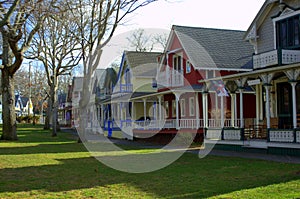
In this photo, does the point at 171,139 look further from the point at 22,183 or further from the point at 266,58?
the point at 22,183

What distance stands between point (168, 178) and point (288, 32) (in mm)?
11605

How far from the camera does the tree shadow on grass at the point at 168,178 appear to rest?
9688 millimetres

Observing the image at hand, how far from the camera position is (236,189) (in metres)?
9.26

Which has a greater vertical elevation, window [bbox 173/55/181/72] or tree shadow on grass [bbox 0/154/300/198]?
window [bbox 173/55/181/72]

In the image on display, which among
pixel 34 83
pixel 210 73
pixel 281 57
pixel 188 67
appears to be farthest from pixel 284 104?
pixel 34 83

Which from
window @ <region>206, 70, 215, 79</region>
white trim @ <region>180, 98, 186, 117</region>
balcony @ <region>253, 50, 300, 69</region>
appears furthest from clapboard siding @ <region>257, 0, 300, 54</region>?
white trim @ <region>180, 98, 186, 117</region>

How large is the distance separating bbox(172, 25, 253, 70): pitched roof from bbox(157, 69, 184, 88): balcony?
2320 mm

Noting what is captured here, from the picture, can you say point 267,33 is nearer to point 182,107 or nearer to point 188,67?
point 188,67

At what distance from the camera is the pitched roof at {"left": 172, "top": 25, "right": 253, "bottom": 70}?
28.0 meters

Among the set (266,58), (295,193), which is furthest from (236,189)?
(266,58)

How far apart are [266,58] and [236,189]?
1112 centimetres

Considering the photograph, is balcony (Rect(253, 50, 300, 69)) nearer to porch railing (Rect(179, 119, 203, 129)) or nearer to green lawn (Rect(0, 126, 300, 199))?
green lawn (Rect(0, 126, 300, 199))

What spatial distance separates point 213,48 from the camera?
2972 centimetres

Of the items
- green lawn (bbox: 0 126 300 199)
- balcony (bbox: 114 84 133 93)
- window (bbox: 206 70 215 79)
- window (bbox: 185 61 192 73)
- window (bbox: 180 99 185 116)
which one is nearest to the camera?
green lawn (bbox: 0 126 300 199)
